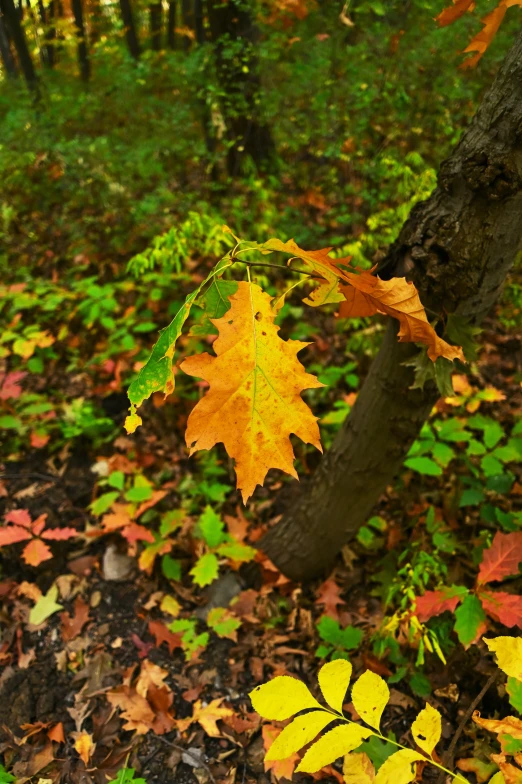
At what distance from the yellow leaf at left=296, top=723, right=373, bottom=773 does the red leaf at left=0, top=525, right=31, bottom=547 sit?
1.98 m

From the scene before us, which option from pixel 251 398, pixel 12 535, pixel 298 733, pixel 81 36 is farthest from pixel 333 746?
pixel 81 36

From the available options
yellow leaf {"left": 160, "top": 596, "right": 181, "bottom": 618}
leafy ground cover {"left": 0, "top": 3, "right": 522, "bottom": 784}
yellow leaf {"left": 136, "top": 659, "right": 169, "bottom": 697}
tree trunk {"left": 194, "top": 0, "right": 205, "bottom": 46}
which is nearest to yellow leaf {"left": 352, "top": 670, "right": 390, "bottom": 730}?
leafy ground cover {"left": 0, "top": 3, "right": 522, "bottom": 784}

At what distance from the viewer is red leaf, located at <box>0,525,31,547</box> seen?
2385 millimetres

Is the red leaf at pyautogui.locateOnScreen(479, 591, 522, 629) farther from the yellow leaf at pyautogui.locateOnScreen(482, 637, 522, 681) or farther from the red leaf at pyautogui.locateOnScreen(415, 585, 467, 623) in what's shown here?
the yellow leaf at pyautogui.locateOnScreen(482, 637, 522, 681)

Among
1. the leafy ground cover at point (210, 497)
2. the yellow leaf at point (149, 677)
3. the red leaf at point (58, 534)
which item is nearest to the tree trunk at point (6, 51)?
the leafy ground cover at point (210, 497)

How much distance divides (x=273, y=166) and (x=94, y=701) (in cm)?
425

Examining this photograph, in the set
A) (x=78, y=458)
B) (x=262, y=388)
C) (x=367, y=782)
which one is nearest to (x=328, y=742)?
(x=367, y=782)

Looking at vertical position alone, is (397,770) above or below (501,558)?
above

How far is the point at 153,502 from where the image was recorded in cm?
265

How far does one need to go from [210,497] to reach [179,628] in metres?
0.74

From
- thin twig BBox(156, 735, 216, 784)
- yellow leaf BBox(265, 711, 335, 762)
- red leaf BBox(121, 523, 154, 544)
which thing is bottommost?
thin twig BBox(156, 735, 216, 784)

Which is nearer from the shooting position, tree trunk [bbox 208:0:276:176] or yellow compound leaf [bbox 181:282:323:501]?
yellow compound leaf [bbox 181:282:323:501]

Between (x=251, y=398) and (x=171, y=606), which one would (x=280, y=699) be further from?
(x=171, y=606)

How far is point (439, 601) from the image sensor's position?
66.4 inches
